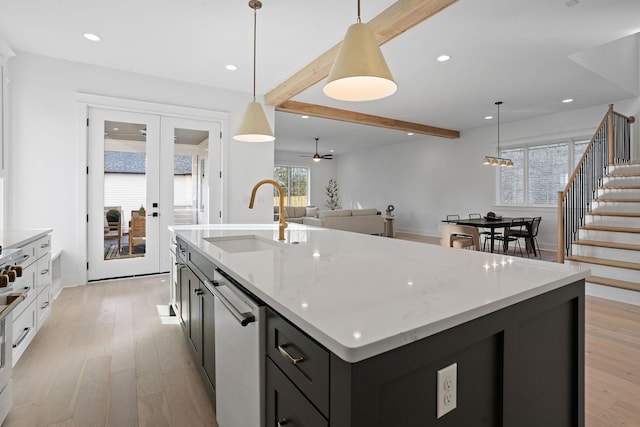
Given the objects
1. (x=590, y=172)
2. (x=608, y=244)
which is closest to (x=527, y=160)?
(x=590, y=172)

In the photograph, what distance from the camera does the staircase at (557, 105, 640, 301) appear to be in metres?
3.83

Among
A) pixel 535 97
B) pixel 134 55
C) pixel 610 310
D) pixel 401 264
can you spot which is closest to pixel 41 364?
pixel 401 264

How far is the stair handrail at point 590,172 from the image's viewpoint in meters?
4.53

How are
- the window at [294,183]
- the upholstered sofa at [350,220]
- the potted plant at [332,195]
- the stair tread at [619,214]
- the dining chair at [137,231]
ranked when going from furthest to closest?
the potted plant at [332,195]
the window at [294,183]
the upholstered sofa at [350,220]
the dining chair at [137,231]
the stair tread at [619,214]

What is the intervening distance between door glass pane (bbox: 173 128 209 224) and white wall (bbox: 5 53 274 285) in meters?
0.67

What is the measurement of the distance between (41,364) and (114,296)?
5.05ft

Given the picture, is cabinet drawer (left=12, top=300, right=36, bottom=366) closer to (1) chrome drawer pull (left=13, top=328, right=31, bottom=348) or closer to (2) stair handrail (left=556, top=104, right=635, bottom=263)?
(1) chrome drawer pull (left=13, top=328, right=31, bottom=348)

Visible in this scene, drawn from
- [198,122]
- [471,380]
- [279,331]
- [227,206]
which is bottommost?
[471,380]

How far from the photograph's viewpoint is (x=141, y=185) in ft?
14.6

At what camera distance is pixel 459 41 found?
3564 millimetres

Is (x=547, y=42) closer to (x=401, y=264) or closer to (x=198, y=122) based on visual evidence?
(x=401, y=264)

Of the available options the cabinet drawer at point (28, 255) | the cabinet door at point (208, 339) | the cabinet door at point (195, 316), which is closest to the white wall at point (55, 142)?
the cabinet drawer at point (28, 255)

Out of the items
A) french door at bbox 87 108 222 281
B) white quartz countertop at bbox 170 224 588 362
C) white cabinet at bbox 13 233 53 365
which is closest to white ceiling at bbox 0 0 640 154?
french door at bbox 87 108 222 281

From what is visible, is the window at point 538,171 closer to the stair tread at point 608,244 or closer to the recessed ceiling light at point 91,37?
the stair tread at point 608,244
